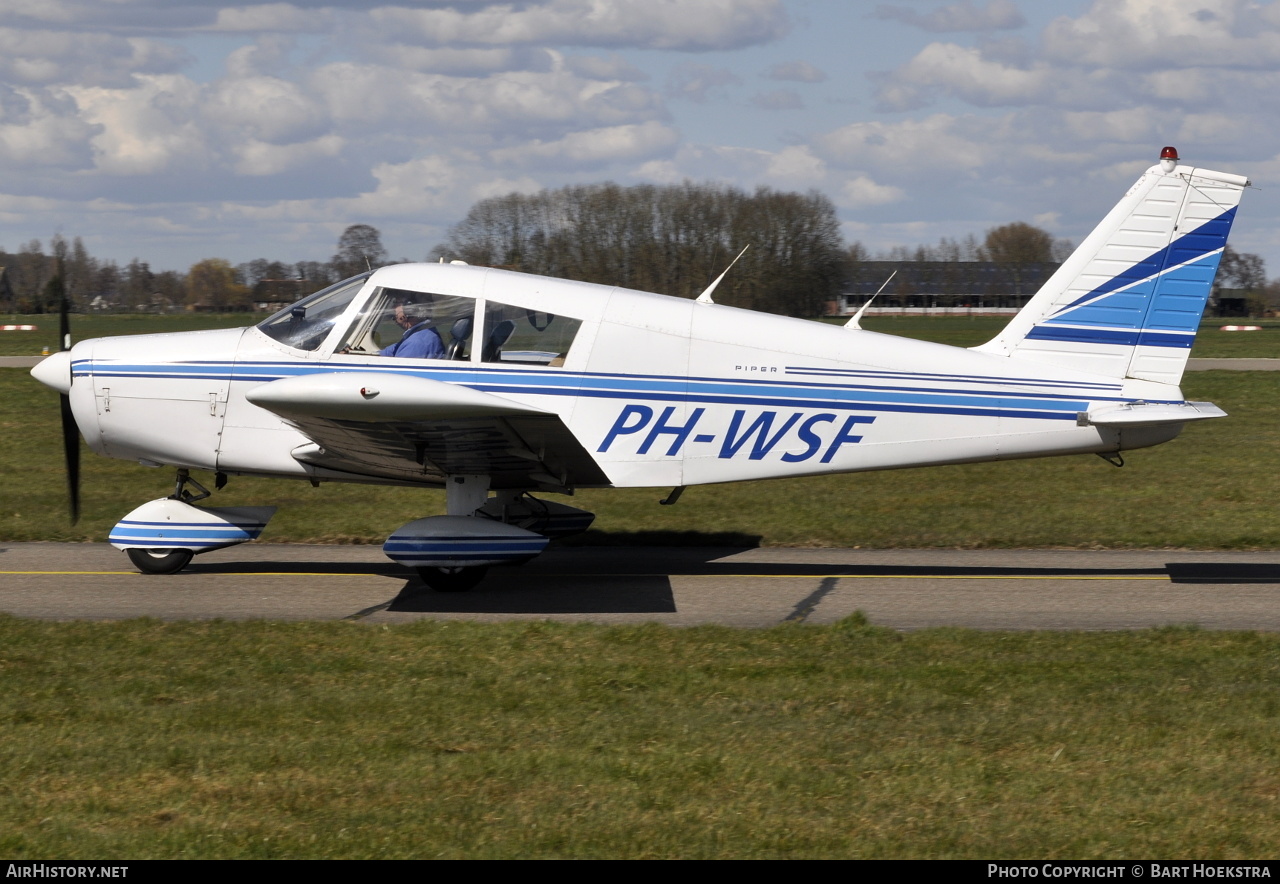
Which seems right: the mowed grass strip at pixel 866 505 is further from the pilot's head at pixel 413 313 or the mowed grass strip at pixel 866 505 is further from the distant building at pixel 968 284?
the distant building at pixel 968 284

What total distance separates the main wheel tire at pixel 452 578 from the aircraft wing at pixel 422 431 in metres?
0.72

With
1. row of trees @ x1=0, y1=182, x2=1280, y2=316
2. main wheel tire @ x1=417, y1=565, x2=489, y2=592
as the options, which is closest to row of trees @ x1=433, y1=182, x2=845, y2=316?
row of trees @ x1=0, y1=182, x2=1280, y2=316

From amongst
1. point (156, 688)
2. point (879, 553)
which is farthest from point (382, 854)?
point (879, 553)

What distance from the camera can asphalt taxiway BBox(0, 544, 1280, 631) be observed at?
27.1 feet

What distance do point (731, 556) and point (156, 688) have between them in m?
5.45

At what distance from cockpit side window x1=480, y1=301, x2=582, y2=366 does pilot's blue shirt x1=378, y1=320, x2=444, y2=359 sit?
337 millimetres

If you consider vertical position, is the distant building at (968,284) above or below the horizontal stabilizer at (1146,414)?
above

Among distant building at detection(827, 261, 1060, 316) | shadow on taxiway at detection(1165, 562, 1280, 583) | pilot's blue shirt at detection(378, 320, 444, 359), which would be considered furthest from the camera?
distant building at detection(827, 261, 1060, 316)

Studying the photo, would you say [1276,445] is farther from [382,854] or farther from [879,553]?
[382,854]

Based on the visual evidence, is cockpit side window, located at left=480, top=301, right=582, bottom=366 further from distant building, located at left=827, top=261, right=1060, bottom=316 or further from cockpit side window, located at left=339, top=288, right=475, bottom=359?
distant building, located at left=827, top=261, right=1060, bottom=316

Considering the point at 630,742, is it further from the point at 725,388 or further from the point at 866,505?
the point at 866,505

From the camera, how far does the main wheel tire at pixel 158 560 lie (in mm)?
9406

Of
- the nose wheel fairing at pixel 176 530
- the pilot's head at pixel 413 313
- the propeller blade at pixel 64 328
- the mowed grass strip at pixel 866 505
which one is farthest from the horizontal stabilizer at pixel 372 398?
the mowed grass strip at pixel 866 505

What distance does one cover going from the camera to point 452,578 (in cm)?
898
